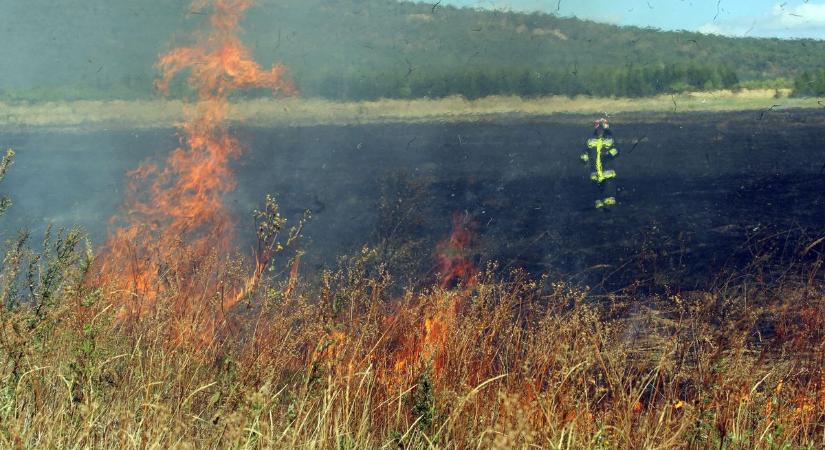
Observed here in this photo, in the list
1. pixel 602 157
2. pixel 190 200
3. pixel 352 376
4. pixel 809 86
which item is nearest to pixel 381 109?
pixel 602 157

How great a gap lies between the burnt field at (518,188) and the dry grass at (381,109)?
770 millimetres

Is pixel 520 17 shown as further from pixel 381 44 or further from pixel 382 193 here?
pixel 382 193

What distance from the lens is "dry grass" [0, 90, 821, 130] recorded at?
2788 centimetres

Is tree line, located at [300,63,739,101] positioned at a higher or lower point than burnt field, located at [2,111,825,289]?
higher

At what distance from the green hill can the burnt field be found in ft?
9.18

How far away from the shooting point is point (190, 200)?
14500mm

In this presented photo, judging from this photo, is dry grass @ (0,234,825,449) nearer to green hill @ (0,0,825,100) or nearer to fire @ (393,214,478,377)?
fire @ (393,214,478,377)

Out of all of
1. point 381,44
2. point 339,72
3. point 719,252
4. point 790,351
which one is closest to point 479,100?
point 339,72

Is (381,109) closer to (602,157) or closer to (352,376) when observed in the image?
(602,157)

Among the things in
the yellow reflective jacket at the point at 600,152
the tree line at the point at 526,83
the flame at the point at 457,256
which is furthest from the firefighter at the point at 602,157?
the tree line at the point at 526,83

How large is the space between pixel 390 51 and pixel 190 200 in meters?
28.7

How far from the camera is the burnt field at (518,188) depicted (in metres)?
12.9

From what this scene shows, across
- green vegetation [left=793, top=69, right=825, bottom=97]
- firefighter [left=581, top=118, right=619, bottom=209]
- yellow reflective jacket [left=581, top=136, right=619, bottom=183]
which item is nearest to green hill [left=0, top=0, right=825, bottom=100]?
green vegetation [left=793, top=69, right=825, bottom=97]

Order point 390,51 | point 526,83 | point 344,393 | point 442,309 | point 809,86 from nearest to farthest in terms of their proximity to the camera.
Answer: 1. point 344,393
2. point 442,309
3. point 526,83
4. point 809,86
5. point 390,51
